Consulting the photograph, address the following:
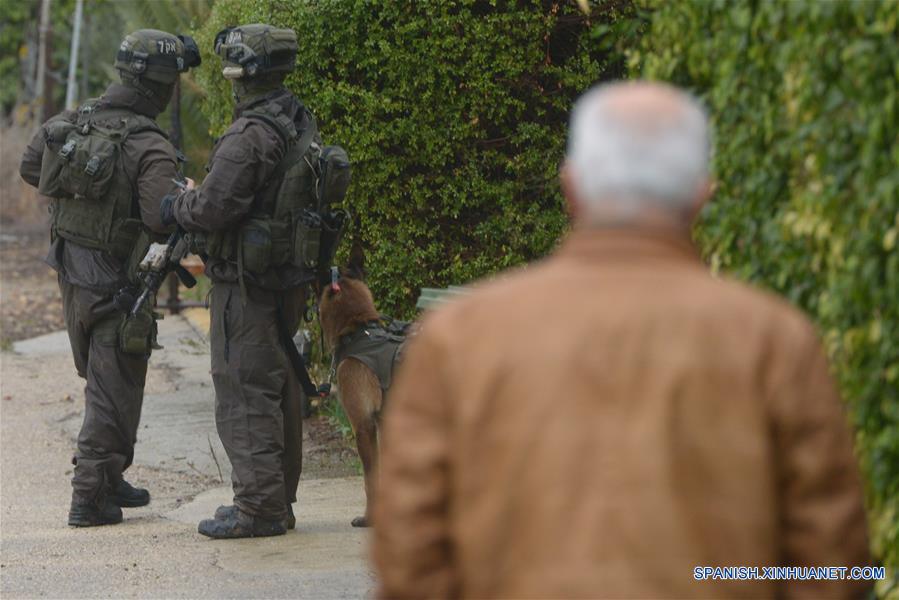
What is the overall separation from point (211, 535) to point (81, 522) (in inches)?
30.9

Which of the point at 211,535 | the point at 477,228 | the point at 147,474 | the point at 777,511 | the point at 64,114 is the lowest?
the point at 147,474

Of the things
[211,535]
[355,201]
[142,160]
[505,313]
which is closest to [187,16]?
[355,201]

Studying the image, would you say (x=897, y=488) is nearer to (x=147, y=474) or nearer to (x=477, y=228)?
(x=477, y=228)

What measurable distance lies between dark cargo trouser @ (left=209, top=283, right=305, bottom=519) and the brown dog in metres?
0.22

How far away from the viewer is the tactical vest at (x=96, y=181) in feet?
24.9

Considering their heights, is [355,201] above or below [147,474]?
above

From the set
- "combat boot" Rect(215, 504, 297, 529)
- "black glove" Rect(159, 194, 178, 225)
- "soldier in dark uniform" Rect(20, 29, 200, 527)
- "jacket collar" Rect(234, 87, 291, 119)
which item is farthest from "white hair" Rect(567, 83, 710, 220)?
"soldier in dark uniform" Rect(20, 29, 200, 527)

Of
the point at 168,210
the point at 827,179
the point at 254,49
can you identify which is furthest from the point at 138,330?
the point at 827,179

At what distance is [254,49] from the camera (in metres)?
7.16

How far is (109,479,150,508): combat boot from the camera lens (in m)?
8.13

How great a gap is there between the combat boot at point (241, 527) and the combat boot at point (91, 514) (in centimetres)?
69

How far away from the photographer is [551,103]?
29.3 feet

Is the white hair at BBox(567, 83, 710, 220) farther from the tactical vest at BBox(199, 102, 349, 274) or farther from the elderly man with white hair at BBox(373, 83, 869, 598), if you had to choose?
the tactical vest at BBox(199, 102, 349, 274)

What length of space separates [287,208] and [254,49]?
73cm
